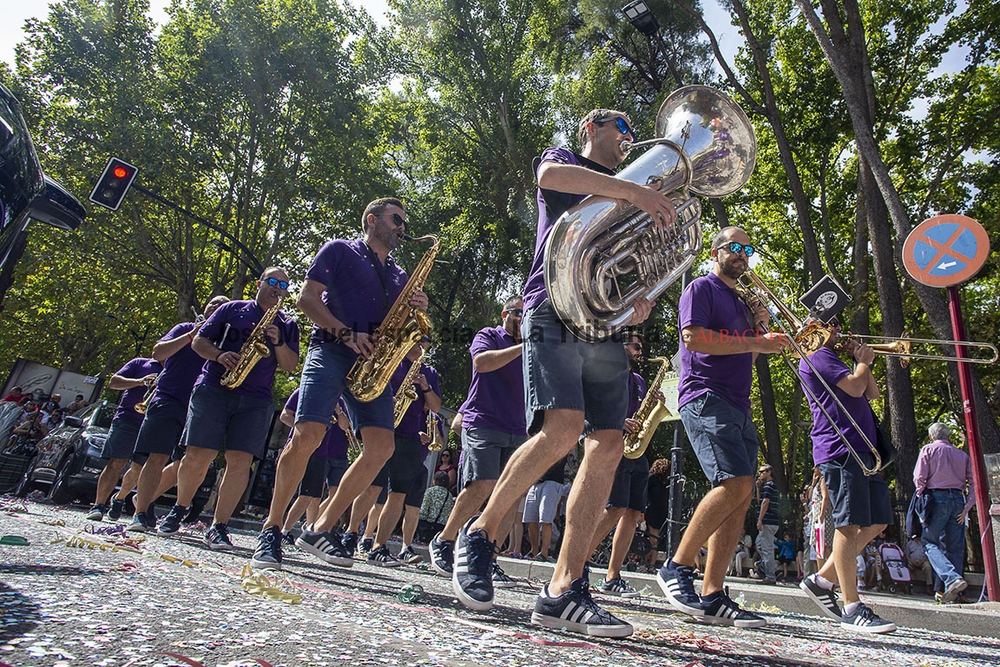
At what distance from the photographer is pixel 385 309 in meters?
4.75

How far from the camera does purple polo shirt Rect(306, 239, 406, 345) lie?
457cm

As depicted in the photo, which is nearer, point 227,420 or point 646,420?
point 227,420

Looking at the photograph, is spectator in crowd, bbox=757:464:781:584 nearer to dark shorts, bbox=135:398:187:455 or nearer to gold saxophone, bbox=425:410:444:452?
gold saxophone, bbox=425:410:444:452

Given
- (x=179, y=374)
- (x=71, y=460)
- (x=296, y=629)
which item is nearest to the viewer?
(x=296, y=629)

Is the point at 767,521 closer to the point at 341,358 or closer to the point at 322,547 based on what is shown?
the point at 322,547

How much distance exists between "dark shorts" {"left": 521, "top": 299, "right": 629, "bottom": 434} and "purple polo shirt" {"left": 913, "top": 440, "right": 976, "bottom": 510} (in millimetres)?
6410

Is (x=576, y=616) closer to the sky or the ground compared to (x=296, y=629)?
closer to the sky

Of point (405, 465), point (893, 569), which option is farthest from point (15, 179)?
point (893, 569)

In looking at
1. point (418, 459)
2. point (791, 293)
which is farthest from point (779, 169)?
point (418, 459)

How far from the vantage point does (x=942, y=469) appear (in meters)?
7.82

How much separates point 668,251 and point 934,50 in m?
18.0

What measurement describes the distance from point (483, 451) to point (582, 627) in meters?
2.85

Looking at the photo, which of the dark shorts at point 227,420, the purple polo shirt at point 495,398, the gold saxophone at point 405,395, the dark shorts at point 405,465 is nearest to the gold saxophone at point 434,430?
the gold saxophone at point 405,395

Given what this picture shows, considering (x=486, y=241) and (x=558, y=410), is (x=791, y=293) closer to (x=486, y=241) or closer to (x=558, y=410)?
(x=486, y=241)
